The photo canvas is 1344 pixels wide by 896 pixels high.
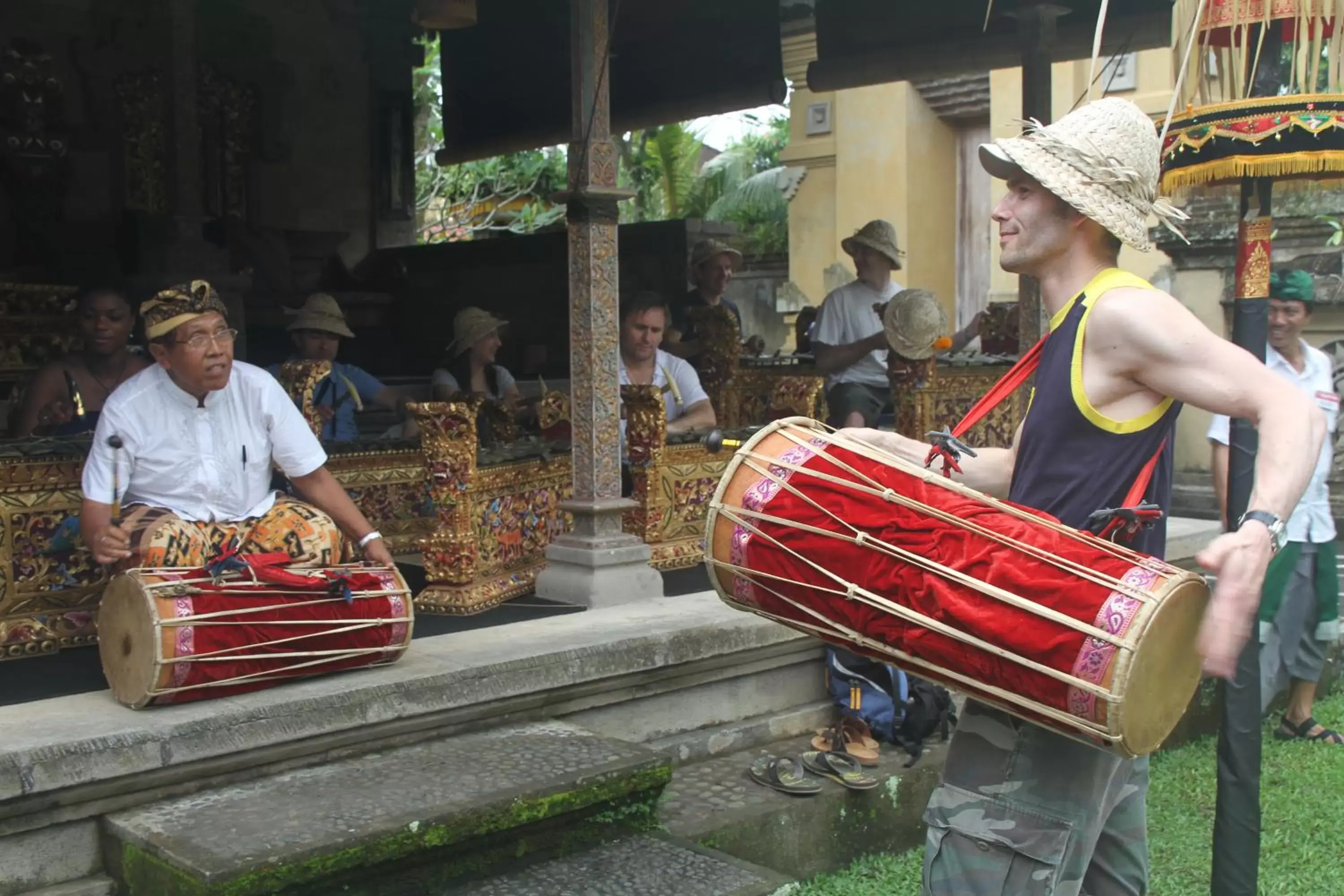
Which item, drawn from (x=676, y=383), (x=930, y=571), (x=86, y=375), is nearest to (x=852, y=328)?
(x=676, y=383)

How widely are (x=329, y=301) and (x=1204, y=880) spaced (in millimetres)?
4222

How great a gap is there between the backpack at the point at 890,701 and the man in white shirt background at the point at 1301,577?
161 centimetres

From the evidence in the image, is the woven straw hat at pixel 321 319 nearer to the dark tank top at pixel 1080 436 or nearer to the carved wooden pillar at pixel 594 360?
the carved wooden pillar at pixel 594 360

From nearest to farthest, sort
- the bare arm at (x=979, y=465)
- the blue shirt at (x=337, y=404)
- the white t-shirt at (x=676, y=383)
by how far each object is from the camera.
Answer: the bare arm at (x=979, y=465), the blue shirt at (x=337, y=404), the white t-shirt at (x=676, y=383)

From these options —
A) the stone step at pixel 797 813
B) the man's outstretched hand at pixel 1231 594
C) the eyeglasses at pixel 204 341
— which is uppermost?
the eyeglasses at pixel 204 341

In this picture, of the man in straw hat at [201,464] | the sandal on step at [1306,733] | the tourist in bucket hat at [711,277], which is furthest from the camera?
the tourist in bucket hat at [711,277]

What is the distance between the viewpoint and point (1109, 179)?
2.66 metres

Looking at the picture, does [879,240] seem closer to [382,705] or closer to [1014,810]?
[382,705]

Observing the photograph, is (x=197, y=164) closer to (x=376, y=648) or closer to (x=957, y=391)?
(x=957, y=391)

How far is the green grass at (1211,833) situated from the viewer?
14.6ft

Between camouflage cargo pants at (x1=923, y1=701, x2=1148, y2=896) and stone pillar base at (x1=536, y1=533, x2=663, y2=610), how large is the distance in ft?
8.62

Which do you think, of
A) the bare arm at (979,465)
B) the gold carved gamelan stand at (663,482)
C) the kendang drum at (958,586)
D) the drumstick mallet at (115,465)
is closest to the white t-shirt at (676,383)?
the gold carved gamelan stand at (663,482)

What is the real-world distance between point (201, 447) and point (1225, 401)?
3000 mm

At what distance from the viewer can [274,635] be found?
3.83m
